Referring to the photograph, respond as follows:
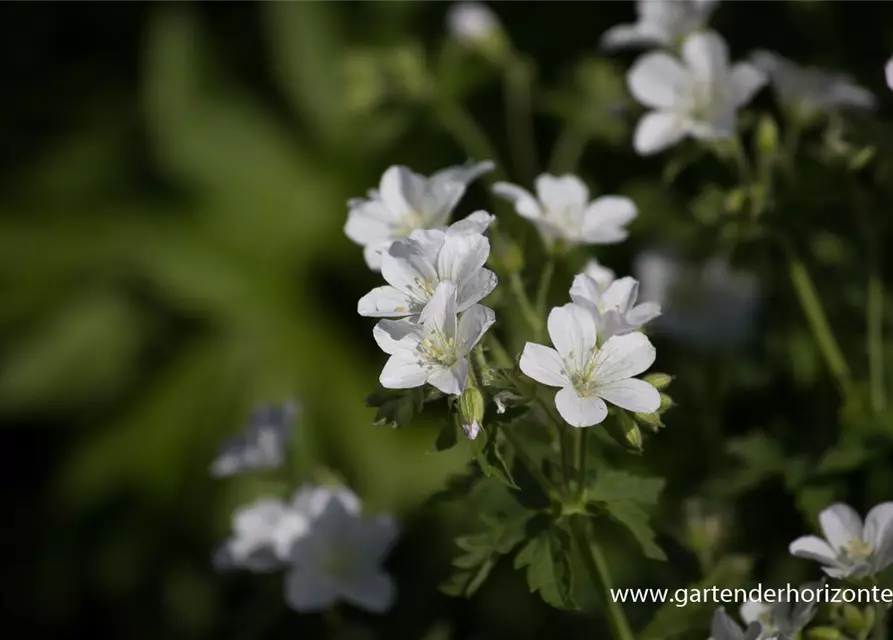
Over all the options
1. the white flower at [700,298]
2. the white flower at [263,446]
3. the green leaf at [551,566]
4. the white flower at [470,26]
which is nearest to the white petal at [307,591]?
the white flower at [263,446]

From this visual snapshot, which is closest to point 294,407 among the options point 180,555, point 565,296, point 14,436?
point 565,296

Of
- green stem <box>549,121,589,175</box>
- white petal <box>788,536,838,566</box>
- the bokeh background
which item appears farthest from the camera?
green stem <box>549,121,589,175</box>

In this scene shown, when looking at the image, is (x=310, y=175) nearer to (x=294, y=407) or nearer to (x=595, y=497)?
(x=294, y=407)

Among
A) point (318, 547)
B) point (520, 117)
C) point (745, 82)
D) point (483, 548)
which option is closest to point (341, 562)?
point (318, 547)

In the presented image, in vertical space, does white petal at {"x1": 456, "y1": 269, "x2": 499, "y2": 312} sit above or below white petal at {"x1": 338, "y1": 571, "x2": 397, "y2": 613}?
above

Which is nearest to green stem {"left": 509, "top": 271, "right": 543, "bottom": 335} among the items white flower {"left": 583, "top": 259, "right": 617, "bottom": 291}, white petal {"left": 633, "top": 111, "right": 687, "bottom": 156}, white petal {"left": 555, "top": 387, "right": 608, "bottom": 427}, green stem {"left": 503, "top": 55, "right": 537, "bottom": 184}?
white flower {"left": 583, "top": 259, "right": 617, "bottom": 291}

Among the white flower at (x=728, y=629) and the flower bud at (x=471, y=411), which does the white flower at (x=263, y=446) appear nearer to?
the flower bud at (x=471, y=411)

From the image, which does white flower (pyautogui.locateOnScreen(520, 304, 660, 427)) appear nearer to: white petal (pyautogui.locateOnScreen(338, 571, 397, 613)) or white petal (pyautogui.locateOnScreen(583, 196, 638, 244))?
white petal (pyautogui.locateOnScreen(583, 196, 638, 244))

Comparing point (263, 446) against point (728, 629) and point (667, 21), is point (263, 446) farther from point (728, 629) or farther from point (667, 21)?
point (667, 21)
